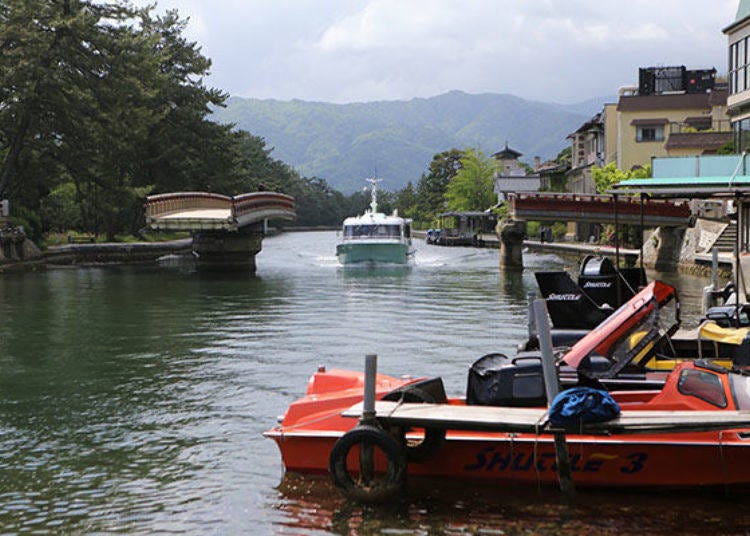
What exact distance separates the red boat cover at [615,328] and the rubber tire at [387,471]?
130 inches

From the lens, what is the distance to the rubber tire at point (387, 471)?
12.5m

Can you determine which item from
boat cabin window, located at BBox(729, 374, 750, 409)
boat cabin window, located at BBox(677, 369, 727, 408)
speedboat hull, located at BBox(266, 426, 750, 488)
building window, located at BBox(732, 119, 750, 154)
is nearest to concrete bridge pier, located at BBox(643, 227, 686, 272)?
building window, located at BBox(732, 119, 750, 154)

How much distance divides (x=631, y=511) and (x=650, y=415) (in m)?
1.20

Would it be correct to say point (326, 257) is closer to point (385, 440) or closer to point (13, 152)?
point (13, 152)

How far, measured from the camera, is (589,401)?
12.3 metres

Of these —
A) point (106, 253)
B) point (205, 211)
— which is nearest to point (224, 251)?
point (205, 211)

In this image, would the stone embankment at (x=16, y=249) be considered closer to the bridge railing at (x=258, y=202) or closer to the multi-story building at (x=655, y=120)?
the bridge railing at (x=258, y=202)

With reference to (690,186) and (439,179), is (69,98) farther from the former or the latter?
(439,179)

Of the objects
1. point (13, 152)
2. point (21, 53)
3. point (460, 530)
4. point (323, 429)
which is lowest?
point (460, 530)

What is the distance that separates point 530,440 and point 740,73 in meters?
38.1

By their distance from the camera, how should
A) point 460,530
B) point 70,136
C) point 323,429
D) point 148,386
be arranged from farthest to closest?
point 70,136
point 148,386
point 323,429
point 460,530

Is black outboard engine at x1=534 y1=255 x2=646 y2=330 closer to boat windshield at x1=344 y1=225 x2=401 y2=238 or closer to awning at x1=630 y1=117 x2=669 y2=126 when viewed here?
boat windshield at x1=344 y1=225 x2=401 y2=238

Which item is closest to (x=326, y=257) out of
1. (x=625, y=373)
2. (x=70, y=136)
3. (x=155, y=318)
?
(x=70, y=136)

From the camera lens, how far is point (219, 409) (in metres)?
18.5
